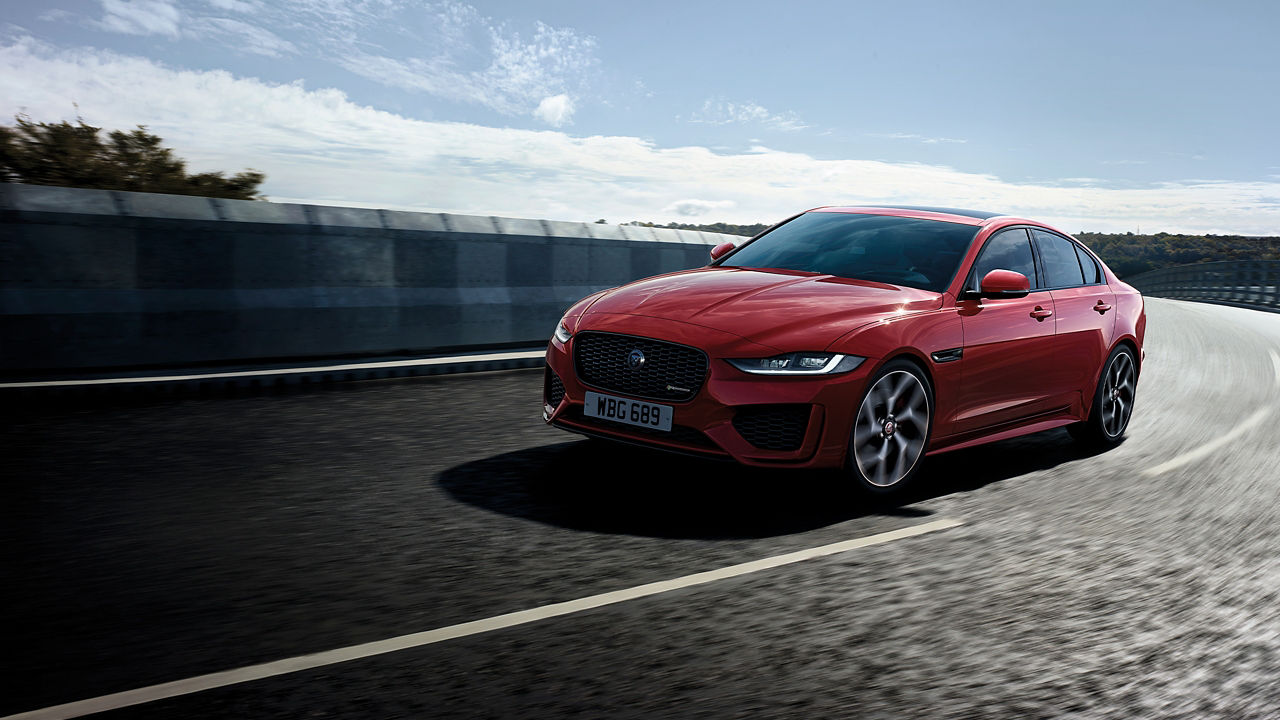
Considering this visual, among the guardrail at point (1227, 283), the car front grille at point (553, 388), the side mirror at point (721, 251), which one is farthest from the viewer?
the guardrail at point (1227, 283)

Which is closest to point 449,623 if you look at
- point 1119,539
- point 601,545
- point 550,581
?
point 550,581

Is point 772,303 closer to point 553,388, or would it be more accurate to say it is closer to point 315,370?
point 553,388

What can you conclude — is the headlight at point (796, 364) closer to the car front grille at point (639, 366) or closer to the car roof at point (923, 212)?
the car front grille at point (639, 366)

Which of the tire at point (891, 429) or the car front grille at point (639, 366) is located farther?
the tire at point (891, 429)

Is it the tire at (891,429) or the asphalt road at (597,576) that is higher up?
the tire at (891,429)

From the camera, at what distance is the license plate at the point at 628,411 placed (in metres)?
5.74

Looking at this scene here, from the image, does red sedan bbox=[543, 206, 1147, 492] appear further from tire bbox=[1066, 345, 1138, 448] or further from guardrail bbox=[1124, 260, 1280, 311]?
guardrail bbox=[1124, 260, 1280, 311]

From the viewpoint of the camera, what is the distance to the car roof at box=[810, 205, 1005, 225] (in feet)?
24.6

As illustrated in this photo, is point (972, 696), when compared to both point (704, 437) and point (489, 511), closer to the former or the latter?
point (704, 437)

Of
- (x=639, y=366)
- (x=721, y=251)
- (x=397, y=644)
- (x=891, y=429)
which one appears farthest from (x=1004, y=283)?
(x=397, y=644)

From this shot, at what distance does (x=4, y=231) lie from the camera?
28.9ft

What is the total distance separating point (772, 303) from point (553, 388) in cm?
132

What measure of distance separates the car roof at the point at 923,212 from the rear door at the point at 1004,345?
20 centimetres

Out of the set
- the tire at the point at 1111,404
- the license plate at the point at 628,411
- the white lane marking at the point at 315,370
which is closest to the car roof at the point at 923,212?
the tire at the point at 1111,404
